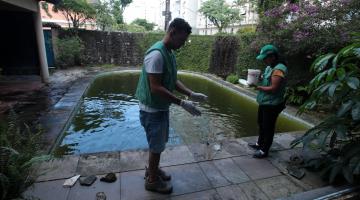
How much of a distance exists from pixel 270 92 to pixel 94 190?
2263mm

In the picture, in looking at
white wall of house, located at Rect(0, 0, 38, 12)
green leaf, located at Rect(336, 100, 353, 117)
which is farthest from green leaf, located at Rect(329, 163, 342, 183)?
white wall of house, located at Rect(0, 0, 38, 12)

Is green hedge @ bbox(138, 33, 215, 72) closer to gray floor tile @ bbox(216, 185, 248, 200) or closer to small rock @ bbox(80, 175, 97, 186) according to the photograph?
gray floor tile @ bbox(216, 185, 248, 200)

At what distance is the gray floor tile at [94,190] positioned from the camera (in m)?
2.37

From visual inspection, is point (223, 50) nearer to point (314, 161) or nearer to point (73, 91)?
point (73, 91)

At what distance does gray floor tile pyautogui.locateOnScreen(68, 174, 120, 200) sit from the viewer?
237 cm

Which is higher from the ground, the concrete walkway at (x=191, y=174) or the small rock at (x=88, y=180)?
the small rock at (x=88, y=180)

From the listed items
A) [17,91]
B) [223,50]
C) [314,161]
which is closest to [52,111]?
[17,91]

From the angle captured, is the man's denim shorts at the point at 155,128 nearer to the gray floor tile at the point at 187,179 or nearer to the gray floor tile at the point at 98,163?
the gray floor tile at the point at 187,179

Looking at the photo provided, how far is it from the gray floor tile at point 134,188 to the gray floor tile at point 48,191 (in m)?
0.56

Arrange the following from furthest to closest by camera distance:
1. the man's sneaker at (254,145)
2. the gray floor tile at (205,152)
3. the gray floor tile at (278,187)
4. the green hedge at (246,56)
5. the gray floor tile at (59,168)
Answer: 1. the green hedge at (246,56)
2. the man's sneaker at (254,145)
3. the gray floor tile at (205,152)
4. the gray floor tile at (59,168)
5. the gray floor tile at (278,187)

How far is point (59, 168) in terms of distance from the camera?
2.83 metres

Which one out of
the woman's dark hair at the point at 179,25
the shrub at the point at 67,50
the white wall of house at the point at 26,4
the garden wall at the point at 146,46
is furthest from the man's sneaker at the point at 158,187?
the shrub at the point at 67,50

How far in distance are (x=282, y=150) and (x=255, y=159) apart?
569 mm

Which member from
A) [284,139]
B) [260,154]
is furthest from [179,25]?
[284,139]
